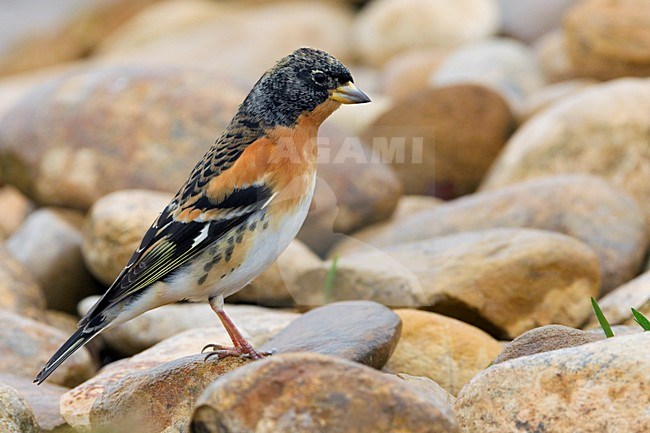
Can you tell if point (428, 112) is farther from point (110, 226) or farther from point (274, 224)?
point (274, 224)

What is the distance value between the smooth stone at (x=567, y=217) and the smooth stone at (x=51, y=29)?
1041cm

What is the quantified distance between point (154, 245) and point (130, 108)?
408 centimetres

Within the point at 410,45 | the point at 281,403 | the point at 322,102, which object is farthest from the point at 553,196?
the point at 410,45

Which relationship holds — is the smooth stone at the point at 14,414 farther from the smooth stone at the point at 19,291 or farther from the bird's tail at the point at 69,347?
the smooth stone at the point at 19,291

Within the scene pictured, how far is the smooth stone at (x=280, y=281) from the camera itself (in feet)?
23.5

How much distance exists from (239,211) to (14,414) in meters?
1.39

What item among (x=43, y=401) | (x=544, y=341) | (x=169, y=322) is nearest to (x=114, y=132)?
(x=169, y=322)

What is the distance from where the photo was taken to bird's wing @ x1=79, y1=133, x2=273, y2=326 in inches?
196

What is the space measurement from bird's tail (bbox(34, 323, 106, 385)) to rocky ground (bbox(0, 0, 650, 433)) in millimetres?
153

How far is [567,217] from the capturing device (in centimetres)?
743

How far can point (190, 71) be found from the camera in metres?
9.38

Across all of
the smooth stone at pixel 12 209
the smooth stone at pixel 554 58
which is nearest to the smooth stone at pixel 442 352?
the smooth stone at pixel 12 209

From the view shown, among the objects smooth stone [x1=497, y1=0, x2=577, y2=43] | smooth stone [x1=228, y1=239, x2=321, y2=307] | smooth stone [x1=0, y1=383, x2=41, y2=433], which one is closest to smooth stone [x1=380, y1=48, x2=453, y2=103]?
smooth stone [x1=497, y1=0, x2=577, y2=43]

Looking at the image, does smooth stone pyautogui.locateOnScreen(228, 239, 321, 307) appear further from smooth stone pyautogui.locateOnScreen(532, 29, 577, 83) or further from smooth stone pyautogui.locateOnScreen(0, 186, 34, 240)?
smooth stone pyautogui.locateOnScreen(532, 29, 577, 83)
